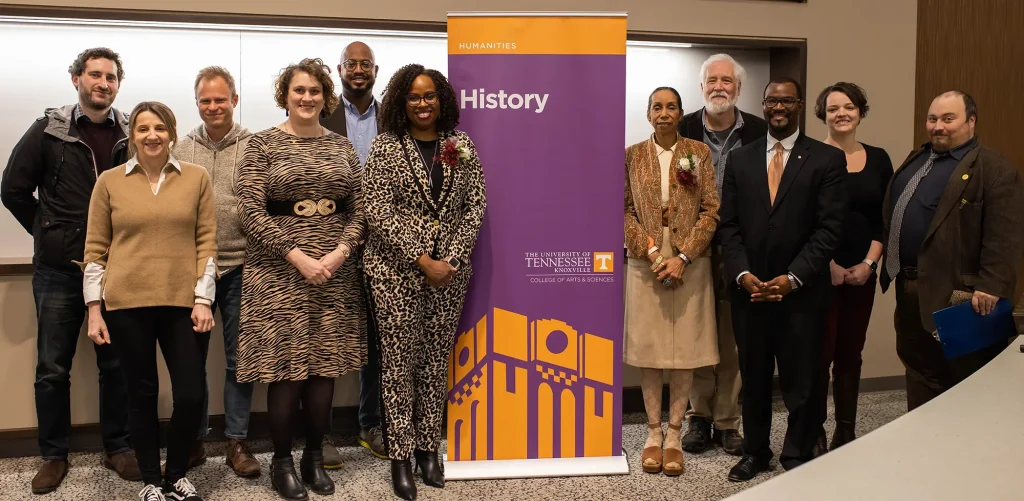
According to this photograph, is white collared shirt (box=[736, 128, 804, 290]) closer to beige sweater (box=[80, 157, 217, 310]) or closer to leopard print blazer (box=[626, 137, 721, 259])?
leopard print blazer (box=[626, 137, 721, 259])

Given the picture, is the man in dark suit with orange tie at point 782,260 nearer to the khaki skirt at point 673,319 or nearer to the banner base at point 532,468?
the khaki skirt at point 673,319

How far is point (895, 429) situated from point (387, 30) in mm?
3603

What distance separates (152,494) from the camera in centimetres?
309

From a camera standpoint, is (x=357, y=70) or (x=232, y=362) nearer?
(x=232, y=362)

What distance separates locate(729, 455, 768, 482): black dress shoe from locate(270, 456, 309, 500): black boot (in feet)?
6.09

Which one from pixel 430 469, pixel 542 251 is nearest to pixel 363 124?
pixel 542 251

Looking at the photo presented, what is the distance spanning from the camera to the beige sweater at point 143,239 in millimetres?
2957

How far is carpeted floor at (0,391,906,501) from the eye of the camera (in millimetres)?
3328

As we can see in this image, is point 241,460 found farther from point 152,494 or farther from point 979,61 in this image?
point 979,61

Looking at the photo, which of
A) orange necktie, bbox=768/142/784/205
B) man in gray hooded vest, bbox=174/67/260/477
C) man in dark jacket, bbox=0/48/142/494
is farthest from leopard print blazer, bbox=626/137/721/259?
man in dark jacket, bbox=0/48/142/494

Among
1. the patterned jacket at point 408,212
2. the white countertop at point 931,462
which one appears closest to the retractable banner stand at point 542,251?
the patterned jacket at point 408,212

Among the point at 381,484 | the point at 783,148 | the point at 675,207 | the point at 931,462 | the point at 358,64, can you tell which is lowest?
the point at 381,484

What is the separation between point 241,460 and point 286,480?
45cm

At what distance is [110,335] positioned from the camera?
120 inches
